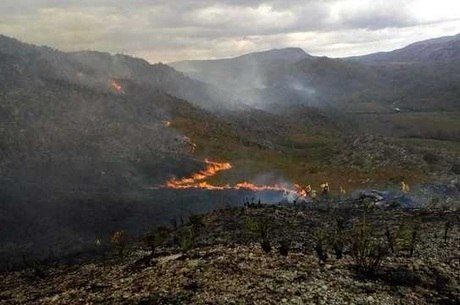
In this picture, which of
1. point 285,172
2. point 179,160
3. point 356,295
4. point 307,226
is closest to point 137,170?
point 179,160

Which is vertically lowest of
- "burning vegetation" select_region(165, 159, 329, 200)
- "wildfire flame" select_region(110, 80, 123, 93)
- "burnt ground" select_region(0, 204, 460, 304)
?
"burning vegetation" select_region(165, 159, 329, 200)

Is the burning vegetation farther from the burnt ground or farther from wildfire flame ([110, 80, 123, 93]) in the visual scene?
wildfire flame ([110, 80, 123, 93])

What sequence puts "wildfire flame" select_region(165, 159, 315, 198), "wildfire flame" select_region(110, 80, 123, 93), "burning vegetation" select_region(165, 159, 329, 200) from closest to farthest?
"burning vegetation" select_region(165, 159, 329, 200), "wildfire flame" select_region(165, 159, 315, 198), "wildfire flame" select_region(110, 80, 123, 93)

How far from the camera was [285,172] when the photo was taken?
98.2 metres

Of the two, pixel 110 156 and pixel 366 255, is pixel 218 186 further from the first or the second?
pixel 366 255

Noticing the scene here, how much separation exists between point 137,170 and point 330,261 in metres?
62.7

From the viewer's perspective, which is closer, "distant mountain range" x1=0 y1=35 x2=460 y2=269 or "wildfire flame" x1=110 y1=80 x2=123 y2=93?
"distant mountain range" x1=0 y1=35 x2=460 y2=269

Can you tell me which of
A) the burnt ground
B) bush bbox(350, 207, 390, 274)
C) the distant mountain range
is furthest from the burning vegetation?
bush bbox(350, 207, 390, 274)

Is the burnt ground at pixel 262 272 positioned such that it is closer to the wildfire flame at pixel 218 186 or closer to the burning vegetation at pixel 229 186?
the burning vegetation at pixel 229 186

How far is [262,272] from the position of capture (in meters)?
30.5

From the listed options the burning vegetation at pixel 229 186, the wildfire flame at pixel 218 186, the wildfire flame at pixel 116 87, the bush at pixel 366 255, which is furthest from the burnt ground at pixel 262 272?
the wildfire flame at pixel 116 87

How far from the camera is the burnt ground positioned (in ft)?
90.4

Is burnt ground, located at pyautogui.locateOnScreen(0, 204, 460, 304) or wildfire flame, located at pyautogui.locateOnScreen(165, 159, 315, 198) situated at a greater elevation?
burnt ground, located at pyautogui.locateOnScreen(0, 204, 460, 304)

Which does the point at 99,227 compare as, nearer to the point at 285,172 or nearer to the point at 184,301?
the point at 184,301
